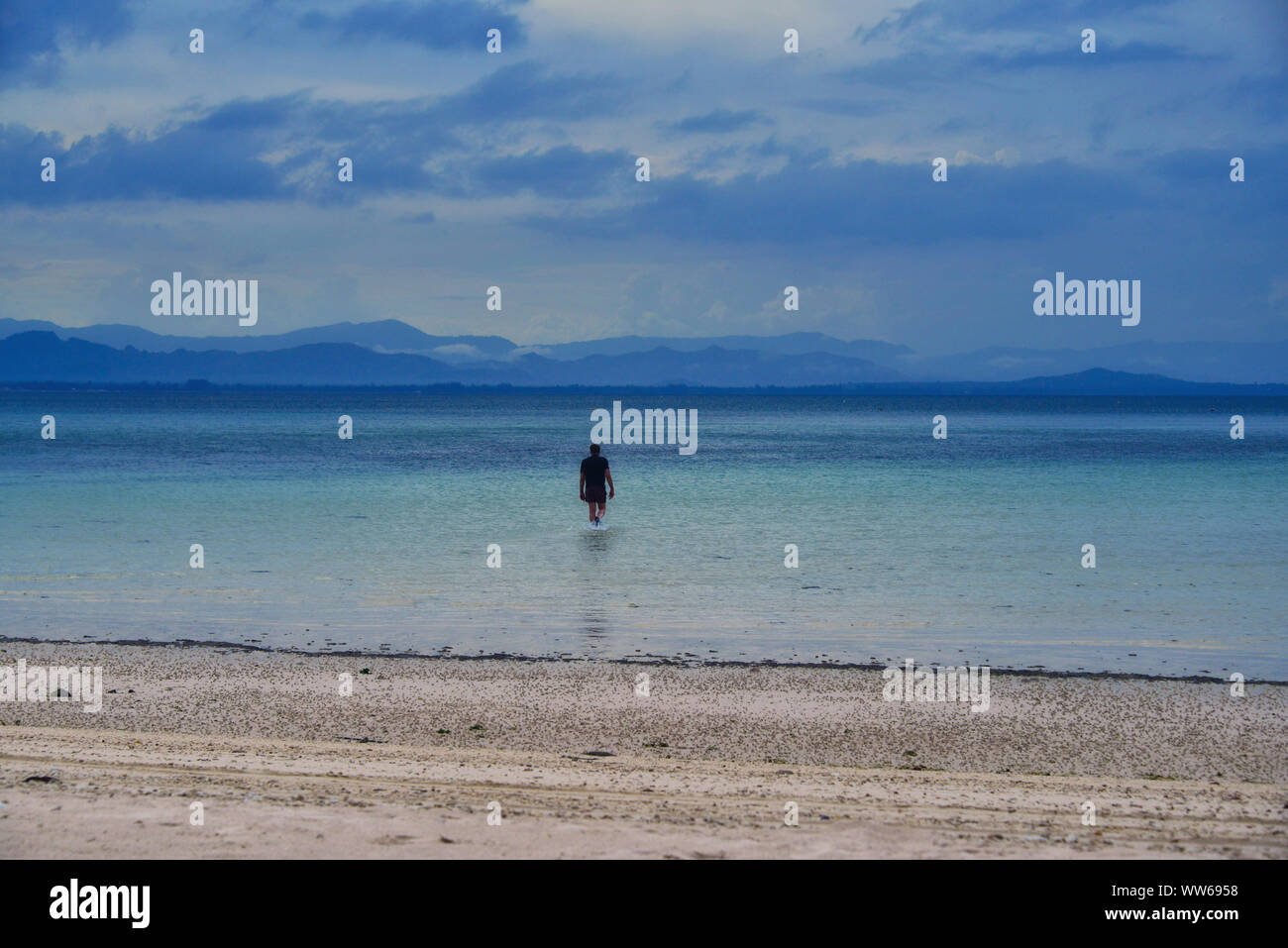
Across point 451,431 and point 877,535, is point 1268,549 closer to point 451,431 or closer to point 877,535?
point 877,535

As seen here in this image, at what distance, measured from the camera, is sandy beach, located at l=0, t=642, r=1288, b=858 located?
6.20 m

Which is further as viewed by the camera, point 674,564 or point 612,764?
point 674,564

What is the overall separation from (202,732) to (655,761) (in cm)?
385

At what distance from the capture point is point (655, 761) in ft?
27.1

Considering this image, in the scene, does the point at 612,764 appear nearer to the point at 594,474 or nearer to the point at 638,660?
the point at 638,660

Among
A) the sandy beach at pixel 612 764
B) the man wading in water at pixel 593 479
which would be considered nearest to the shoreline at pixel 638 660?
the sandy beach at pixel 612 764

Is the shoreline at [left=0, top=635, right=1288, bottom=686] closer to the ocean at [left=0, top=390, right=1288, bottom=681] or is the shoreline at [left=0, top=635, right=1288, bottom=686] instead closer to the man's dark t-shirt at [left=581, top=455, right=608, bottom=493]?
the ocean at [left=0, top=390, right=1288, bottom=681]

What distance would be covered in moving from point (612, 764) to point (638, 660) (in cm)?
405

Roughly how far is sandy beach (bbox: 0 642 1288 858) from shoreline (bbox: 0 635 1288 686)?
0.19 meters

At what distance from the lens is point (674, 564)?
19.2 m

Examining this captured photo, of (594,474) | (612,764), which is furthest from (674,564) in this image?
(612,764)

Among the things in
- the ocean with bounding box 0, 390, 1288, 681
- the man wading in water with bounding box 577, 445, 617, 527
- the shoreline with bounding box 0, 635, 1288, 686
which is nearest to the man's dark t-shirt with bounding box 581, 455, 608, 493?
the man wading in water with bounding box 577, 445, 617, 527

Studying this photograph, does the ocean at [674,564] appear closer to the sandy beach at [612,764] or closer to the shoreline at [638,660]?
the shoreline at [638,660]
